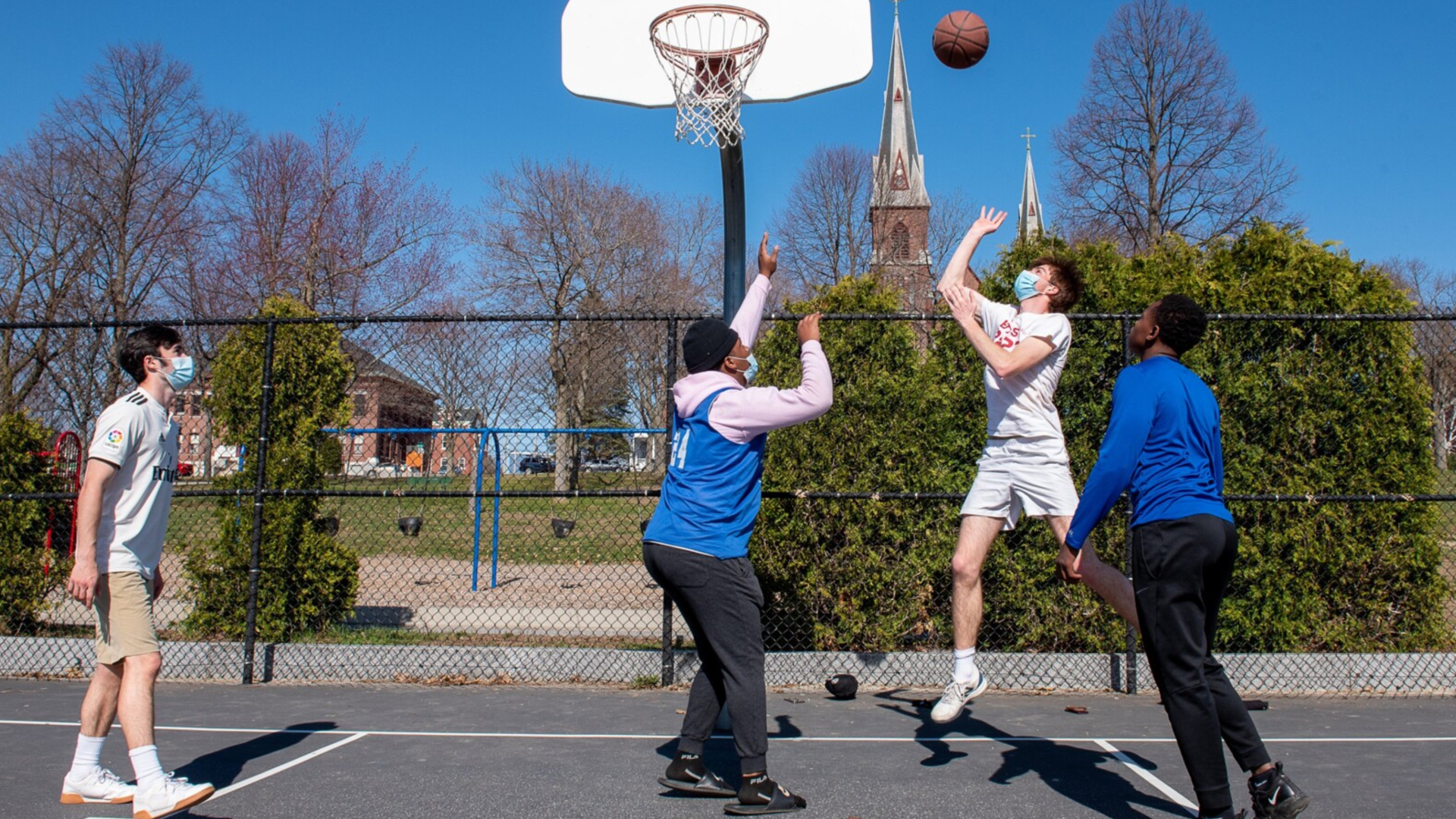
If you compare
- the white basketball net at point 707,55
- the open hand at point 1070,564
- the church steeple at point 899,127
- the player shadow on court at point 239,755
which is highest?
the church steeple at point 899,127

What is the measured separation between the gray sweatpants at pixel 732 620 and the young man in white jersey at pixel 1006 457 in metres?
0.93

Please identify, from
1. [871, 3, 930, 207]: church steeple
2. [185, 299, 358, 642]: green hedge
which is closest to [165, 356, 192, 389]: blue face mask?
[185, 299, 358, 642]: green hedge

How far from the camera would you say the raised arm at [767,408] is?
13.2 ft

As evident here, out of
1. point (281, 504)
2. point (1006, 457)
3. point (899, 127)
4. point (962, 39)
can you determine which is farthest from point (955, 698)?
point (899, 127)

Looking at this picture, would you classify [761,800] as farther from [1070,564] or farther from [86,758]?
[86,758]

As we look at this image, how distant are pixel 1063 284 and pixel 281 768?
14.4 feet

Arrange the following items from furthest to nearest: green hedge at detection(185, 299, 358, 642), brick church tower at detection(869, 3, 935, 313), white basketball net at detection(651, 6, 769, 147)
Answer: brick church tower at detection(869, 3, 935, 313) < green hedge at detection(185, 299, 358, 642) < white basketball net at detection(651, 6, 769, 147)

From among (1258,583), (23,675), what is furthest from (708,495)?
(23,675)

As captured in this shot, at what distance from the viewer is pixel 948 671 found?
6742 mm

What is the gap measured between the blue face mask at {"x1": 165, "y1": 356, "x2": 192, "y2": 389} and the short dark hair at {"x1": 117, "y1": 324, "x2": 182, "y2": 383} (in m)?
0.08

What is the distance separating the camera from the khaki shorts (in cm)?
396

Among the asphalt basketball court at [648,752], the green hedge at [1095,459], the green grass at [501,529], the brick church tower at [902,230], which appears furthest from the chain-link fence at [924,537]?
the brick church tower at [902,230]

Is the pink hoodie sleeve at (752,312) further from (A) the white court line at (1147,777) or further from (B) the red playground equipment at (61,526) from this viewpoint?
(B) the red playground equipment at (61,526)

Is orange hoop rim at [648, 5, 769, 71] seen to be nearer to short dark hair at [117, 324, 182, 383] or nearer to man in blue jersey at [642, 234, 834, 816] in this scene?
man in blue jersey at [642, 234, 834, 816]
